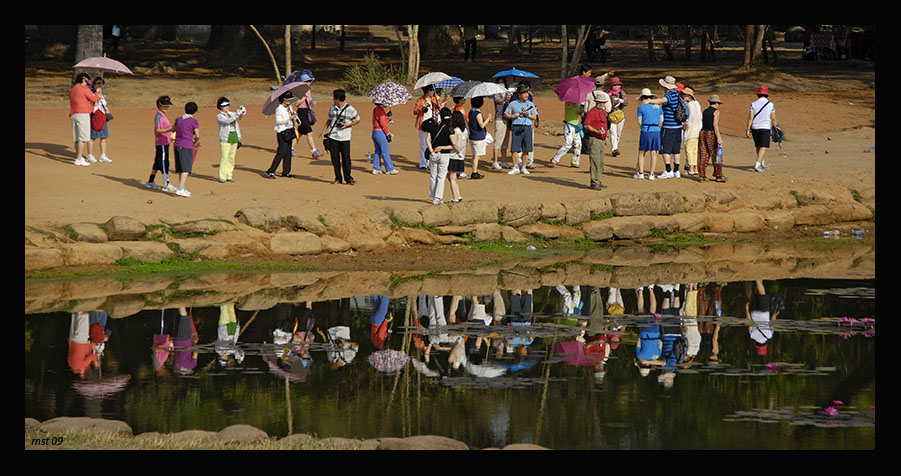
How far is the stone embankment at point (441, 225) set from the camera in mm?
14516

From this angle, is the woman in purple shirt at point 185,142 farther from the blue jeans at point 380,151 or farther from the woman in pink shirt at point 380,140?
the blue jeans at point 380,151

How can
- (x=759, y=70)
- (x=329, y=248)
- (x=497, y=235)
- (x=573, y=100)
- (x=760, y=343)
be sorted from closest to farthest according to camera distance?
(x=760, y=343) < (x=329, y=248) < (x=497, y=235) < (x=573, y=100) < (x=759, y=70)

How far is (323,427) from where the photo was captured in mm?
8641

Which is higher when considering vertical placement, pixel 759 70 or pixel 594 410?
pixel 759 70

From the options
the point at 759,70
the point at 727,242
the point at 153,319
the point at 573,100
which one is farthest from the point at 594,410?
the point at 759,70

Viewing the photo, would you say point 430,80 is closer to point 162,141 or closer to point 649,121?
point 649,121

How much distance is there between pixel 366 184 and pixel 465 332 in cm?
750

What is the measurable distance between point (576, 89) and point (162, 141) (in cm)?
718

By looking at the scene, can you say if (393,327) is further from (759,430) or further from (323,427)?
(759,430)

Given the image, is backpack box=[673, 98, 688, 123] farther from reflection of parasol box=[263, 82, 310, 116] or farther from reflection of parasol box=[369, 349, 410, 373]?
reflection of parasol box=[369, 349, 410, 373]

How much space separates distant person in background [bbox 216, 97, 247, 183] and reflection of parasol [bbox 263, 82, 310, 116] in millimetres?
981

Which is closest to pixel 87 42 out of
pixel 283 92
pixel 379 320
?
pixel 283 92

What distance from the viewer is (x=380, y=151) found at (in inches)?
773

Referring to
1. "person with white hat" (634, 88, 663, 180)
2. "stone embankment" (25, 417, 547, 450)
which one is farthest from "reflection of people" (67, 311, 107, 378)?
"person with white hat" (634, 88, 663, 180)
